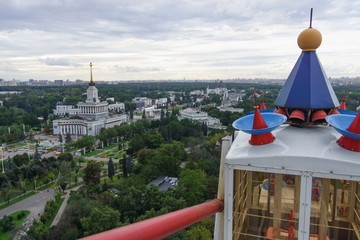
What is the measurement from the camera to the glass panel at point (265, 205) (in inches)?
169

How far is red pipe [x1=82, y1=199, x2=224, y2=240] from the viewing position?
254 centimetres

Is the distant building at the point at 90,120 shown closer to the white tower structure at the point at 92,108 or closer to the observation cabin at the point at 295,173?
the white tower structure at the point at 92,108

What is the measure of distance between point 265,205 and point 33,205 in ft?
86.7

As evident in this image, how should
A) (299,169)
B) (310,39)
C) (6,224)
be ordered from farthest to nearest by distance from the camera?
1. (6,224)
2. (310,39)
3. (299,169)

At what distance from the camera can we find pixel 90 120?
62.7 meters

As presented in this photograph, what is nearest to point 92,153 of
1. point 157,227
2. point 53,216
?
point 53,216

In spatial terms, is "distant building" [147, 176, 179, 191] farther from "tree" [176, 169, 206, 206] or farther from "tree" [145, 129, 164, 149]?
"tree" [145, 129, 164, 149]

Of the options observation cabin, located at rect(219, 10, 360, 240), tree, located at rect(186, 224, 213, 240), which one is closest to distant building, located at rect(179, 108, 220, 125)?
tree, located at rect(186, 224, 213, 240)

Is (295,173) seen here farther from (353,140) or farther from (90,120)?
(90,120)

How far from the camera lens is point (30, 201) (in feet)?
88.4

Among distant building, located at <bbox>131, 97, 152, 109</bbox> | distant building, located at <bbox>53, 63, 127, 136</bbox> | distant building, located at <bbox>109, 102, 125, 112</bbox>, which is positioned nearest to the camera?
distant building, located at <bbox>53, 63, 127, 136</bbox>

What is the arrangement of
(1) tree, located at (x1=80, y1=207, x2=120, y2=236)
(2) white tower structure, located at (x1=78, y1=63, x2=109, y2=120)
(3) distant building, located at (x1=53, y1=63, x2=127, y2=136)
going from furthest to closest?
(2) white tower structure, located at (x1=78, y1=63, x2=109, y2=120) → (3) distant building, located at (x1=53, y1=63, x2=127, y2=136) → (1) tree, located at (x1=80, y1=207, x2=120, y2=236)

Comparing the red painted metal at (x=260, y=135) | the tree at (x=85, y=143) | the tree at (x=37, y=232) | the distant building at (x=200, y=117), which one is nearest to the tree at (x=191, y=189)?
the tree at (x=37, y=232)

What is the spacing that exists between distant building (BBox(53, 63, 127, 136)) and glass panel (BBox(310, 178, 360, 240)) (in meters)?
60.5
